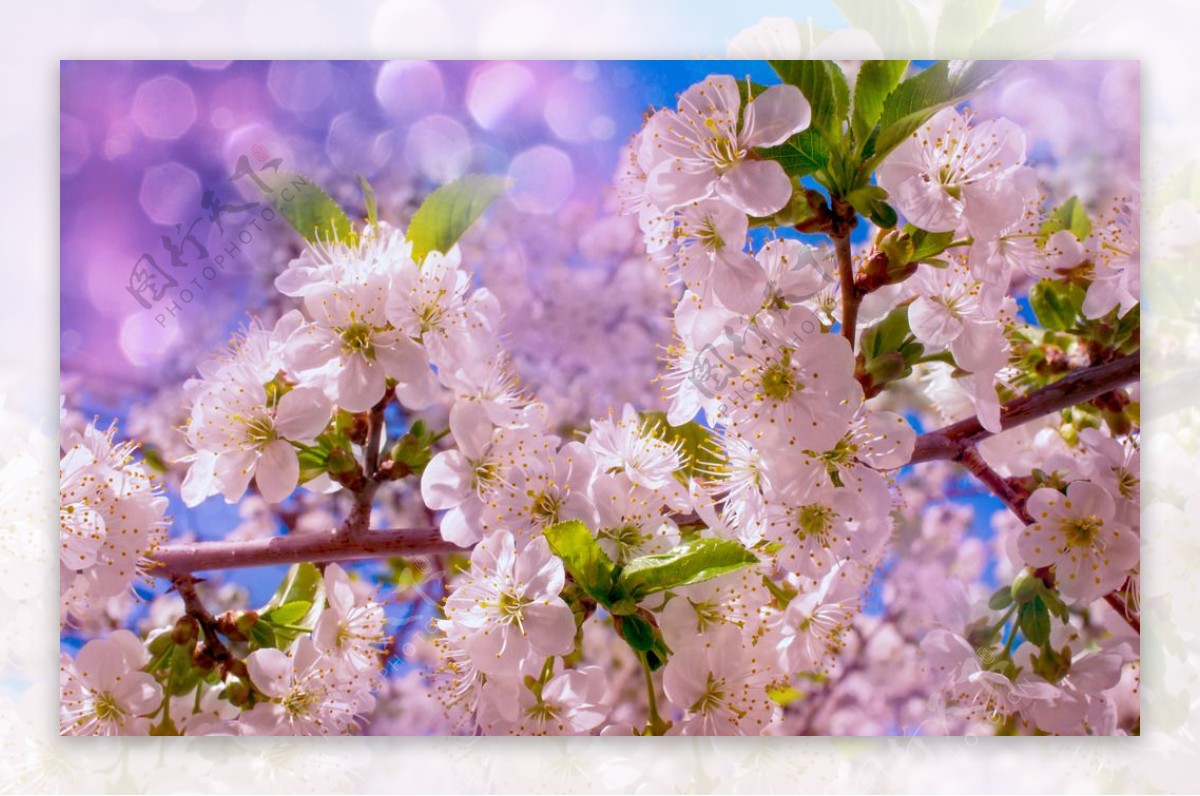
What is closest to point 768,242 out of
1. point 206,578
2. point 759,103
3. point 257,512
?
point 759,103

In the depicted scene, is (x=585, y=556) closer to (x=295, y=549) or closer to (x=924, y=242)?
(x=295, y=549)

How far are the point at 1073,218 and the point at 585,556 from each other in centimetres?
94

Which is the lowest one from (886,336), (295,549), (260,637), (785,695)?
(785,695)

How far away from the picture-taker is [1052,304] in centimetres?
178

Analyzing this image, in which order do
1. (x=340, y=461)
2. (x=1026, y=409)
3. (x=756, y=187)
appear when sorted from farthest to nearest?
(x=1026, y=409), (x=340, y=461), (x=756, y=187)

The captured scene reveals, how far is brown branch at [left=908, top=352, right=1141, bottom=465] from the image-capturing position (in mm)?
1756

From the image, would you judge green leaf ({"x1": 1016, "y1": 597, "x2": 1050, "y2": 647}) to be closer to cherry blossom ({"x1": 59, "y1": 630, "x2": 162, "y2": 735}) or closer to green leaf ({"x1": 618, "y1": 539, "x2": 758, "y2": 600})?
green leaf ({"x1": 618, "y1": 539, "x2": 758, "y2": 600})

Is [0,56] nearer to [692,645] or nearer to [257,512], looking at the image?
[257,512]

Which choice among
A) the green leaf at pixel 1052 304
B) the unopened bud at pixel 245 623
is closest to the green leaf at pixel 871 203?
the green leaf at pixel 1052 304

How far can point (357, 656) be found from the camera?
5.93 ft

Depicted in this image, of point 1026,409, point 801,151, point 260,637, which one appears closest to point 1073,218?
point 1026,409

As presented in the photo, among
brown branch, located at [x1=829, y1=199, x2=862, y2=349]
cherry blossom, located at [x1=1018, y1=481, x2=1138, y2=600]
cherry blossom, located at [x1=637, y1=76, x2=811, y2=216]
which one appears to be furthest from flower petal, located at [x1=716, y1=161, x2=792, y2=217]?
cherry blossom, located at [x1=1018, y1=481, x2=1138, y2=600]

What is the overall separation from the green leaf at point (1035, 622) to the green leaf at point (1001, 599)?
22 mm

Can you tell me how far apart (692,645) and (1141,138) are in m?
1.09
